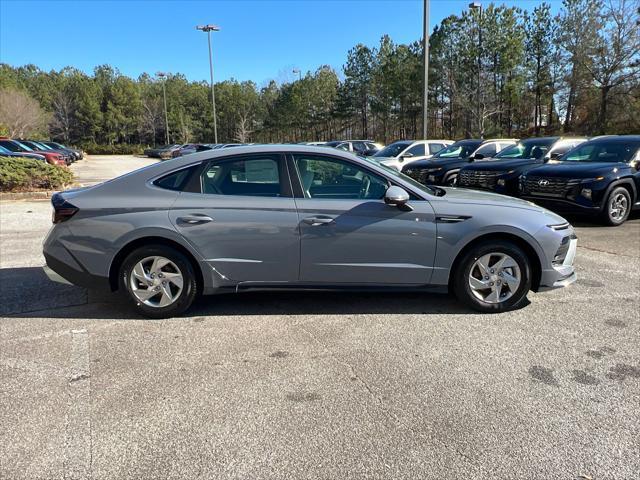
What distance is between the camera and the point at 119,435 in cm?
266

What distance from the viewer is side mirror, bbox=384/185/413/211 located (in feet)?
13.3

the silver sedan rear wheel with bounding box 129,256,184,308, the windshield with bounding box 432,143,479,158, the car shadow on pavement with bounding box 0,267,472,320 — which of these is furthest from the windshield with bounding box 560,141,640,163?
the silver sedan rear wheel with bounding box 129,256,184,308

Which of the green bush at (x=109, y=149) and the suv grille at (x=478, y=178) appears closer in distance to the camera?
the suv grille at (x=478, y=178)

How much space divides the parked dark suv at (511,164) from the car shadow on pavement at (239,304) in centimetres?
673

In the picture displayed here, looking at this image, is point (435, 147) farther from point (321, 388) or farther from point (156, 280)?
point (321, 388)

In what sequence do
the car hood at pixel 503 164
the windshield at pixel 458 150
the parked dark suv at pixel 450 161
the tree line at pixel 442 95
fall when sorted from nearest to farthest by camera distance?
the car hood at pixel 503 164, the parked dark suv at pixel 450 161, the windshield at pixel 458 150, the tree line at pixel 442 95

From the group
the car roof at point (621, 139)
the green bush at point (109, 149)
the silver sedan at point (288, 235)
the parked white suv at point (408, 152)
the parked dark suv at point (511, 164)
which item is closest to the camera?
the silver sedan at point (288, 235)

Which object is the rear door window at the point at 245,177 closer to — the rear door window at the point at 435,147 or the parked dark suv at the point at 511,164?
the parked dark suv at the point at 511,164

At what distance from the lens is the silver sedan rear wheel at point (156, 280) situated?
421 cm

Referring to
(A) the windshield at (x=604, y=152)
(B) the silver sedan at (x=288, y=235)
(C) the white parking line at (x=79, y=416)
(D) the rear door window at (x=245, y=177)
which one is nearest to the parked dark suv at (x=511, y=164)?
(A) the windshield at (x=604, y=152)

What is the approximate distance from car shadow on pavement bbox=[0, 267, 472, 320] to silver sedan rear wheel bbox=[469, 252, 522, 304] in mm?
247

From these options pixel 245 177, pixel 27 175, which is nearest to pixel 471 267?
pixel 245 177

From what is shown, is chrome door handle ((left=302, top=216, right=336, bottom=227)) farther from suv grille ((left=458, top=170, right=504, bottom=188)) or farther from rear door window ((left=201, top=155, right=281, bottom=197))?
suv grille ((left=458, top=170, right=504, bottom=188))

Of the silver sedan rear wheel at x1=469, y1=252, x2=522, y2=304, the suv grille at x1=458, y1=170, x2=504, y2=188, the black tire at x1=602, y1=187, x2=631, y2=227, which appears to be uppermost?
the suv grille at x1=458, y1=170, x2=504, y2=188
